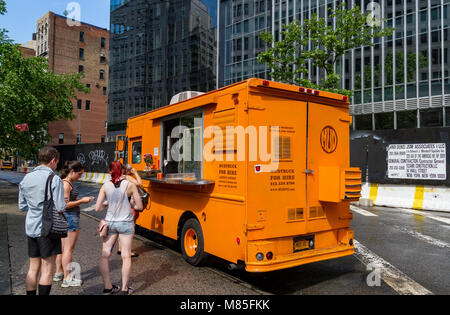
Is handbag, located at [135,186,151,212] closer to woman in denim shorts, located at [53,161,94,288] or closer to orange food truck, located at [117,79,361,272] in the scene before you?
orange food truck, located at [117,79,361,272]

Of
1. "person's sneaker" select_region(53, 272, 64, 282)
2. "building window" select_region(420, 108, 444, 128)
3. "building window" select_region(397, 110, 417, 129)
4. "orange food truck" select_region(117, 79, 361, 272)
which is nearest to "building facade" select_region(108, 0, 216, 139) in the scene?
"building window" select_region(397, 110, 417, 129)

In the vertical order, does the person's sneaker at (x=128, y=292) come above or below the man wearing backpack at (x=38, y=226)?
below

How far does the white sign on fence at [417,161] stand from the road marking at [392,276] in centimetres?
674

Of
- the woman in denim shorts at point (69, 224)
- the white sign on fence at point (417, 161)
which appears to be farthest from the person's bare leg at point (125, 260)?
the white sign on fence at point (417, 161)

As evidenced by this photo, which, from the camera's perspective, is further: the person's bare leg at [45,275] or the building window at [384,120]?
the building window at [384,120]

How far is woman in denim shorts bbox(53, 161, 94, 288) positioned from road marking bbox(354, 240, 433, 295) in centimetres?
453

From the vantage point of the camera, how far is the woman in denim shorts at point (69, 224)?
4875 mm

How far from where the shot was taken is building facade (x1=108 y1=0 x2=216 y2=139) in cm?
4112

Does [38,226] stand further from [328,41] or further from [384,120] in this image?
[384,120]

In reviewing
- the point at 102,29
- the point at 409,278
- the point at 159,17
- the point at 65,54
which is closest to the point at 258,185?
the point at 409,278

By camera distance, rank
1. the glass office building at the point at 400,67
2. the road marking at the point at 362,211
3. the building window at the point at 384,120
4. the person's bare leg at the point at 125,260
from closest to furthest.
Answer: the person's bare leg at the point at 125,260
the road marking at the point at 362,211
the glass office building at the point at 400,67
the building window at the point at 384,120

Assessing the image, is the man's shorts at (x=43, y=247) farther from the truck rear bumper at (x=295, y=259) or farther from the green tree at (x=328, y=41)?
the green tree at (x=328, y=41)
